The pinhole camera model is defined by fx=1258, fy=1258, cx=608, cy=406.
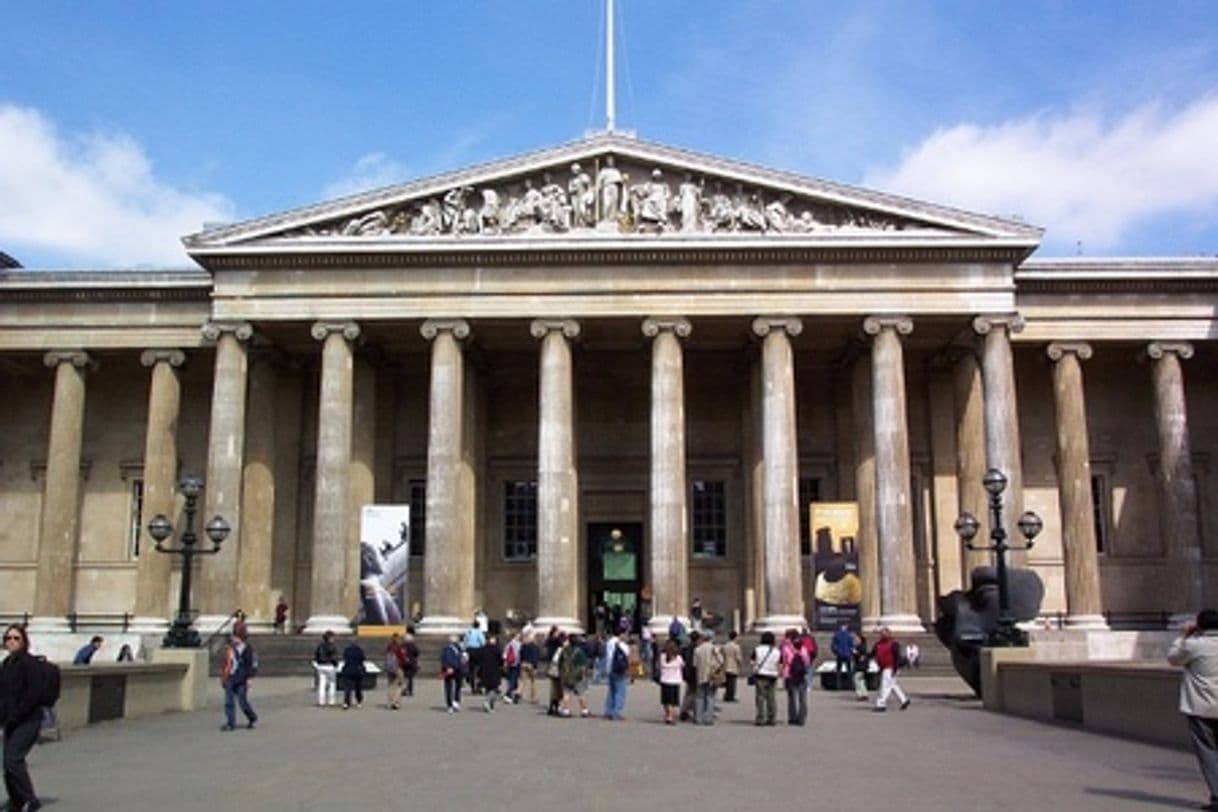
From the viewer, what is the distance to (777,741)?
18.1m

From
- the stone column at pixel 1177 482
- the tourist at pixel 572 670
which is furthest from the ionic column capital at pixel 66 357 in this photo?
the stone column at pixel 1177 482

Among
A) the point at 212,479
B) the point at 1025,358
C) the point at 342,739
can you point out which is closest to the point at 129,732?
the point at 342,739

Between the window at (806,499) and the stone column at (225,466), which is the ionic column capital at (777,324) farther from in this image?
the stone column at (225,466)

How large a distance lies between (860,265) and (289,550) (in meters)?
20.7

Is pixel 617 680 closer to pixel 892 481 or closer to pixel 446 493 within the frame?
pixel 446 493

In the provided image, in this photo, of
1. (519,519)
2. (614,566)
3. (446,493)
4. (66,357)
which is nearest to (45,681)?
(446,493)

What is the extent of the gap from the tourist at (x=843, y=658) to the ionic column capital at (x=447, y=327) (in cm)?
1426

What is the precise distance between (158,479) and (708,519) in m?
17.9

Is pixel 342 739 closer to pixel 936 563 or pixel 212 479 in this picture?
pixel 212 479

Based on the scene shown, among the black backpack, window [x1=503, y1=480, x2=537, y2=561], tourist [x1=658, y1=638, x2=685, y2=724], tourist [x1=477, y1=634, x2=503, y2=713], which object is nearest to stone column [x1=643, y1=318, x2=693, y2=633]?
window [x1=503, y1=480, x2=537, y2=561]

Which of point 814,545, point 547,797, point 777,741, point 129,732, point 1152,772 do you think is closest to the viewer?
point 547,797

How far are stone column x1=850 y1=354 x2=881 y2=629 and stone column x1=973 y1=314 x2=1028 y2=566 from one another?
131 inches

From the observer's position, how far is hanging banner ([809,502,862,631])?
34344 mm

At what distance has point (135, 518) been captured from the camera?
142 feet
